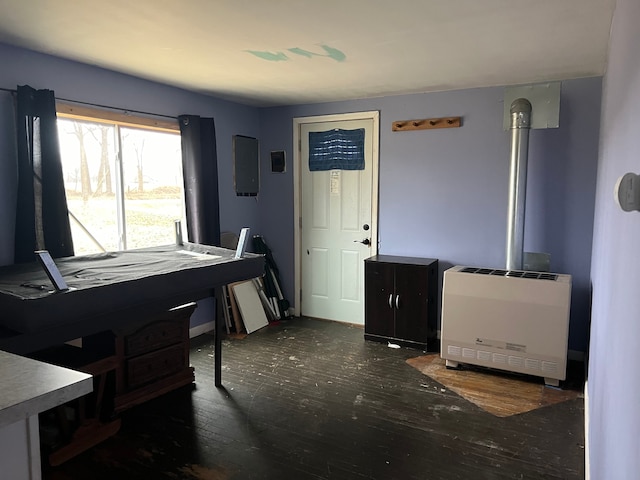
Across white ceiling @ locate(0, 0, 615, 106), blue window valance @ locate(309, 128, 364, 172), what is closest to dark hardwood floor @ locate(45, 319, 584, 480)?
blue window valance @ locate(309, 128, 364, 172)

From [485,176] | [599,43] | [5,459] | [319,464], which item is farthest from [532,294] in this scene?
[5,459]

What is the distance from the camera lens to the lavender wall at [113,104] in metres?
2.91

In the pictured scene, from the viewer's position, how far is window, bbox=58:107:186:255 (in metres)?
3.42

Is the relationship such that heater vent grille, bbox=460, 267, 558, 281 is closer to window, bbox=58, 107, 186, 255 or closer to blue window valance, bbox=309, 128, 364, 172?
blue window valance, bbox=309, 128, 364, 172

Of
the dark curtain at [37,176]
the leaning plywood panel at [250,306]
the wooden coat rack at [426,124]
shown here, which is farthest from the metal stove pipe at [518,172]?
the dark curtain at [37,176]

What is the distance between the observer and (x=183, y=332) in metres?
3.28

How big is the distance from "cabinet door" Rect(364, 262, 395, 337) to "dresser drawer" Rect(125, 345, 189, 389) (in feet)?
5.64

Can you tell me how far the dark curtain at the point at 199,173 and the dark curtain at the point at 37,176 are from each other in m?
1.18

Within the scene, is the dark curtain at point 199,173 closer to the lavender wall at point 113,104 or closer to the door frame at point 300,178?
the lavender wall at point 113,104

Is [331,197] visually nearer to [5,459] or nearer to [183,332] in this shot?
[183,332]

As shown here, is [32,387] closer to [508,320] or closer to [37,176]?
[37,176]

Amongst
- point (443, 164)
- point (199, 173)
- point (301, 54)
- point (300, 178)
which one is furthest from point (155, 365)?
point (443, 164)

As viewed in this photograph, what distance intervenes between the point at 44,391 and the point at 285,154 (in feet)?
13.3

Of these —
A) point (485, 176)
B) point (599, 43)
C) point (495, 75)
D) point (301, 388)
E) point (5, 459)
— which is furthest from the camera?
point (485, 176)
